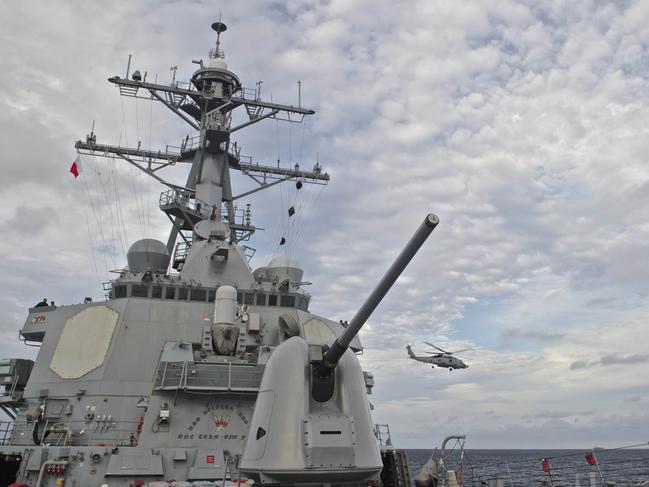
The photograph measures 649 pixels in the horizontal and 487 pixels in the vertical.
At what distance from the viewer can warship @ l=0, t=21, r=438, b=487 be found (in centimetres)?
474

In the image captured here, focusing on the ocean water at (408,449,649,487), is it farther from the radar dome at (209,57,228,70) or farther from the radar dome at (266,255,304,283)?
the radar dome at (209,57,228,70)

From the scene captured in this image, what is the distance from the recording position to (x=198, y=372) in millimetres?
9703

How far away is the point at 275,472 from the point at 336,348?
115 centimetres

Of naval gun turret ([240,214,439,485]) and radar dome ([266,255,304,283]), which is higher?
radar dome ([266,255,304,283])

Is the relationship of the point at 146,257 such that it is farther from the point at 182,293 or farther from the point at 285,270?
the point at 285,270

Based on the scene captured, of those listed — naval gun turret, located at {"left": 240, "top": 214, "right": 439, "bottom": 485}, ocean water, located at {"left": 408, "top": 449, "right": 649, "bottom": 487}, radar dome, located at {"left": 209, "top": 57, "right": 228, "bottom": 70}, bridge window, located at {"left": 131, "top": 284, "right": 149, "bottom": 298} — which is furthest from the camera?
radar dome, located at {"left": 209, "top": 57, "right": 228, "bottom": 70}

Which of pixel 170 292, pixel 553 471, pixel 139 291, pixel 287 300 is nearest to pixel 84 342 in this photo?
pixel 139 291

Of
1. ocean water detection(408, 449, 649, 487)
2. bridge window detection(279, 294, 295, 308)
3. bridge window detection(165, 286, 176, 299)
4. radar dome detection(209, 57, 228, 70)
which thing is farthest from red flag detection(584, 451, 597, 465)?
radar dome detection(209, 57, 228, 70)

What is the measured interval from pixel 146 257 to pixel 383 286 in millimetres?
11324

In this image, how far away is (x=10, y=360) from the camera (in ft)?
46.0

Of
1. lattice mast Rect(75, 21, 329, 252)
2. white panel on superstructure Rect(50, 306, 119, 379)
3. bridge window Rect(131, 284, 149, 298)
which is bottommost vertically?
white panel on superstructure Rect(50, 306, 119, 379)

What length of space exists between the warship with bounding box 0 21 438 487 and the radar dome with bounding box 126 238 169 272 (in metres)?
0.04

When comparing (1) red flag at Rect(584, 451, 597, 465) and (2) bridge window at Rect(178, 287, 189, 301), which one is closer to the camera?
(1) red flag at Rect(584, 451, 597, 465)

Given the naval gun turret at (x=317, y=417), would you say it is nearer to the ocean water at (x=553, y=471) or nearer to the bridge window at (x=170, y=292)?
the ocean water at (x=553, y=471)
